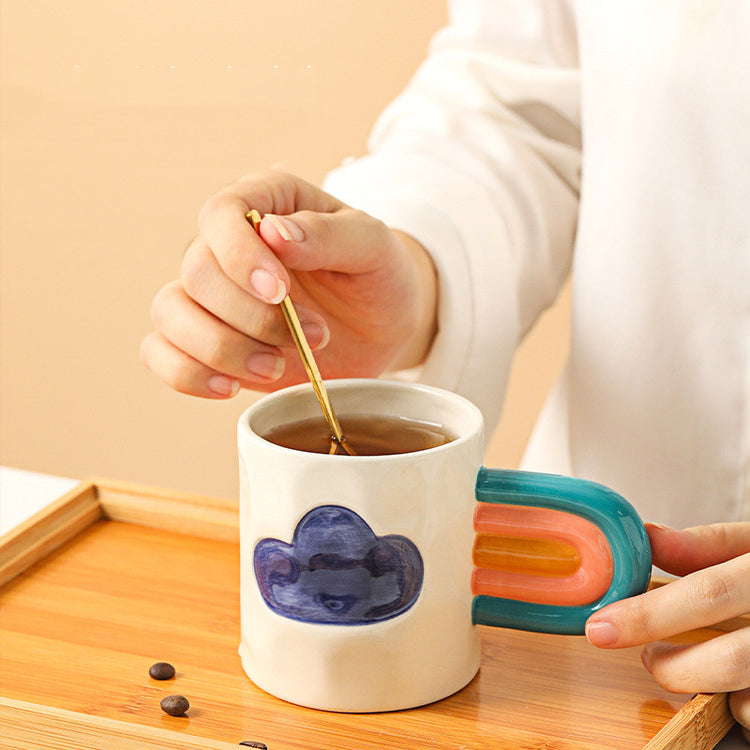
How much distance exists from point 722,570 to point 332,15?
1.28ft

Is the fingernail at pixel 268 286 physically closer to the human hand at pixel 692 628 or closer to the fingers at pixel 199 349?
the fingers at pixel 199 349

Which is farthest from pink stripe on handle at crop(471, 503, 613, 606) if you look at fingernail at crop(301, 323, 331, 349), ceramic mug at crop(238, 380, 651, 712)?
fingernail at crop(301, 323, 331, 349)

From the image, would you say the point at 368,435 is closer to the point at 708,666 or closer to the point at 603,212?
the point at 708,666

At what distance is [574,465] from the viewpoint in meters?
0.72

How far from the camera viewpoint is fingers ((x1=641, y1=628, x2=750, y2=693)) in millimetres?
353

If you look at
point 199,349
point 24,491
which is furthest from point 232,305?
point 24,491

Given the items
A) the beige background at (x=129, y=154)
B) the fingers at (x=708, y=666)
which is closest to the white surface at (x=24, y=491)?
the beige background at (x=129, y=154)

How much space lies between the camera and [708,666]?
0.36 m

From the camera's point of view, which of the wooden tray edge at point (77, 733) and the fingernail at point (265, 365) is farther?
the fingernail at point (265, 365)

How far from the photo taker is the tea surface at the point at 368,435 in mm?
373

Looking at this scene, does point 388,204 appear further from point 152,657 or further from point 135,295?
point 152,657

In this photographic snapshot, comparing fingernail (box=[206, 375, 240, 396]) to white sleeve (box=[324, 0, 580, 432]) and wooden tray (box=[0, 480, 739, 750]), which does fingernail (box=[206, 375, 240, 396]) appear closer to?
wooden tray (box=[0, 480, 739, 750])

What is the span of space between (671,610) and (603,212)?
0.37 meters

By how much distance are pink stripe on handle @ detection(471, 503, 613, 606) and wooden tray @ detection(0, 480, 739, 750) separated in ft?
0.13
